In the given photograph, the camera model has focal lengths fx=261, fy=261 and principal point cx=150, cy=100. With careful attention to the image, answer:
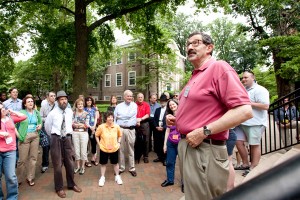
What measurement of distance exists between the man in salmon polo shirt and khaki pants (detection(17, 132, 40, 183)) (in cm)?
492

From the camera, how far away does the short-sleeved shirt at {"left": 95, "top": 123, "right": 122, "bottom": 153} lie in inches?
243

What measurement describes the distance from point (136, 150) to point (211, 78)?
6.13 m

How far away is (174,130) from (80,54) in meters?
7.57

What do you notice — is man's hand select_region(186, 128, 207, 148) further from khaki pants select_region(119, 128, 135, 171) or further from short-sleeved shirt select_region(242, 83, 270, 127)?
khaki pants select_region(119, 128, 135, 171)

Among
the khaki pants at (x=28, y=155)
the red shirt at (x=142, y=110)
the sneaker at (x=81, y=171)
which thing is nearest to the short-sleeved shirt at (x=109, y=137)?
the sneaker at (x=81, y=171)

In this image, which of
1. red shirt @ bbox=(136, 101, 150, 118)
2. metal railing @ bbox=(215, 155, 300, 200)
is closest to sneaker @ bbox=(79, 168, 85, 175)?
red shirt @ bbox=(136, 101, 150, 118)

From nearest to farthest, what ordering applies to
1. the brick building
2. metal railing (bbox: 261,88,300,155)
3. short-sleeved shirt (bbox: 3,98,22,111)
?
1. metal railing (bbox: 261,88,300,155)
2. short-sleeved shirt (bbox: 3,98,22,111)
3. the brick building

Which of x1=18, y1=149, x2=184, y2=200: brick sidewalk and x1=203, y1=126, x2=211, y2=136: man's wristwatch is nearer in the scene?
x1=203, y1=126, x2=211, y2=136: man's wristwatch

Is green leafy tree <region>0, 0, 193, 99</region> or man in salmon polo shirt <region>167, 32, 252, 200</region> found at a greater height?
green leafy tree <region>0, 0, 193, 99</region>

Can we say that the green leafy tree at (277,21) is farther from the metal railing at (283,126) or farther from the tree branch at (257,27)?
the metal railing at (283,126)

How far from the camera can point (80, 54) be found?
11852 millimetres

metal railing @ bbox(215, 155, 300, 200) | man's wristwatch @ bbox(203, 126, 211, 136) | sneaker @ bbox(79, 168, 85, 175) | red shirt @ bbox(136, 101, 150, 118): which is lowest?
sneaker @ bbox(79, 168, 85, 175)

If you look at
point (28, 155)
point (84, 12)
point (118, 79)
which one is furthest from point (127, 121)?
point (118, 79)

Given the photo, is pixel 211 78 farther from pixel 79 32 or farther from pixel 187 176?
pixel 79 32
